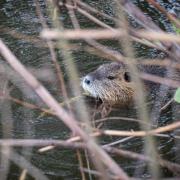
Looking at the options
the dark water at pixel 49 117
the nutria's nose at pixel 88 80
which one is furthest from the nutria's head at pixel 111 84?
the dark water at pixel 49 117

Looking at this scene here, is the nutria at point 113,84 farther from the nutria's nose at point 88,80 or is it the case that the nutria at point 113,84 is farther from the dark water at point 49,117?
the dark water at point 49,117

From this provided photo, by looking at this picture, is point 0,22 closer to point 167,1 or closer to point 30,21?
point 30,21

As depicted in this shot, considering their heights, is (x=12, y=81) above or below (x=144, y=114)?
below

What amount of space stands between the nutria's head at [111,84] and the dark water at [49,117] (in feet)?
0.86

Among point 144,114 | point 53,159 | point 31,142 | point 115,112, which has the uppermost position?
point 144,114

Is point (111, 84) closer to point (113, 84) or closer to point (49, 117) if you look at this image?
point (113, 84)

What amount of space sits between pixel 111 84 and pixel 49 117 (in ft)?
3.18

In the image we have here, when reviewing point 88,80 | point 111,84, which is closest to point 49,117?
point 88,80

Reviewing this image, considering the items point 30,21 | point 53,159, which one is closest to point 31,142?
point 53,159

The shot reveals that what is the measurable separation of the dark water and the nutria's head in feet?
0.86

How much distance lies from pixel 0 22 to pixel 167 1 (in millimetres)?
2104

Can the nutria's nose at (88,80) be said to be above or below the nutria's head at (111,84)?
above

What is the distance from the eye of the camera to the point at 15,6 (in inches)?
263

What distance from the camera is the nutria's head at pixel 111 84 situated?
4906 millimetres
